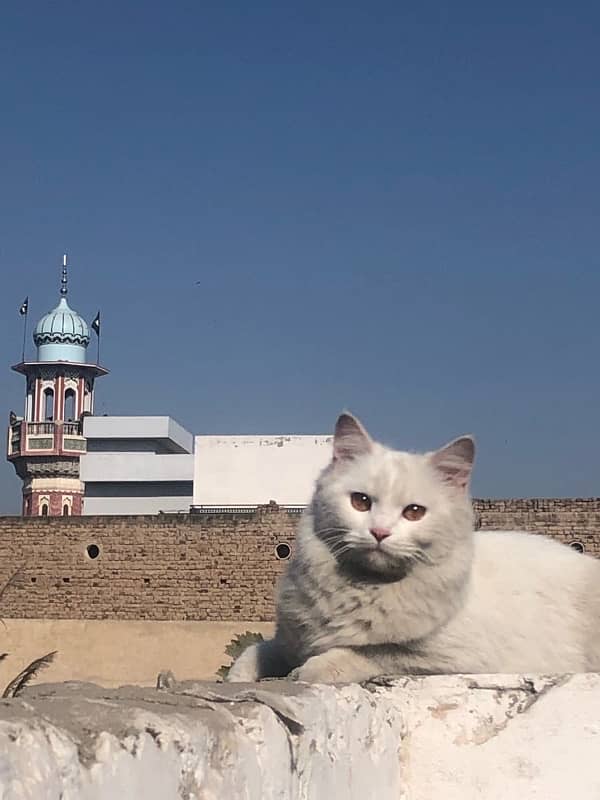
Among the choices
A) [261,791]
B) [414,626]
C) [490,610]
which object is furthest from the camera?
[490,610]

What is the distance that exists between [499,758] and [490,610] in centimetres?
48

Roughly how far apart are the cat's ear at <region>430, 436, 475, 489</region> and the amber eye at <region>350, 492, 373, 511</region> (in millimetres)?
186

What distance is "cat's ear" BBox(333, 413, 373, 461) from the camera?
2570 millimetres

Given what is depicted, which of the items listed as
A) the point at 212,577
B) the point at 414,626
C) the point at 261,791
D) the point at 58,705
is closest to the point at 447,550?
the point at 414,626

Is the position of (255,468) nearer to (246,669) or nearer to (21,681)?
(21,681)

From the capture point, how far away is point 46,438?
131ft

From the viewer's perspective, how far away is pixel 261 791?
5.18ft

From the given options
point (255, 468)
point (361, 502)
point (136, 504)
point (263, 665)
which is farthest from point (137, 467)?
point (361, 502)

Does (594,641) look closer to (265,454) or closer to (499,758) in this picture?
(499,758)

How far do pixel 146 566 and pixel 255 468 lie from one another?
825 centimetres

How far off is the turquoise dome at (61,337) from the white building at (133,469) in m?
4.53

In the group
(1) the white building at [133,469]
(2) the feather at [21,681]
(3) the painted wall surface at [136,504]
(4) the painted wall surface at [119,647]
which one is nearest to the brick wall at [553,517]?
(4) the painted wall surface at [119,647]

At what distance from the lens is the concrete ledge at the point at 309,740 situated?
1.20m

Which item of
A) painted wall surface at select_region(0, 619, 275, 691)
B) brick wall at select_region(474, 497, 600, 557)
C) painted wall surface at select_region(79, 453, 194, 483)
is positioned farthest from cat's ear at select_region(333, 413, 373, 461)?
painted wall surface at select_region(79, 453, 194, 483)
